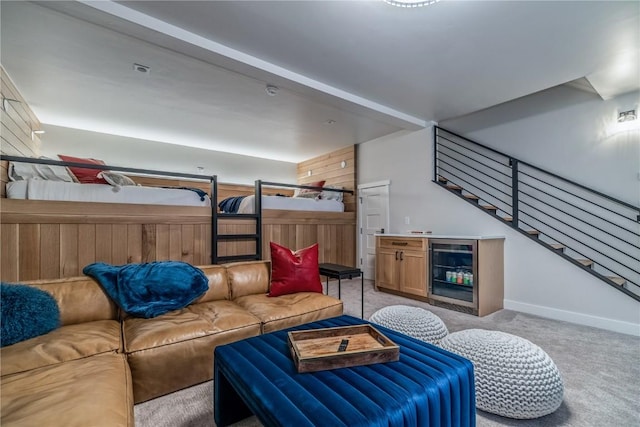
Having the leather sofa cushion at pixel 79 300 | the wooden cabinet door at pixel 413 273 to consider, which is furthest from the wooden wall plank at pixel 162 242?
the wooden cabinet door at pixel 413 273

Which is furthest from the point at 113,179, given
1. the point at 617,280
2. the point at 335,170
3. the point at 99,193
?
the point at 617,280

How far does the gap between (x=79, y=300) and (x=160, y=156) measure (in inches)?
163

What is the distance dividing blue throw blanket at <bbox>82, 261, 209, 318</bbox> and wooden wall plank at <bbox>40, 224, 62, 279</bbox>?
1.18 metres

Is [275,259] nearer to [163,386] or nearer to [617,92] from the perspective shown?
[163,386]

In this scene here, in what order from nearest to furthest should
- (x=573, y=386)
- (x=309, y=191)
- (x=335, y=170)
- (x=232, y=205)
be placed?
1. (x=573, y=386)
2. (x=232, y=205)
3. (x=309, y=191)
4. (x=335, y=170)

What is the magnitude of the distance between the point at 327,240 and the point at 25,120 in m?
4.64

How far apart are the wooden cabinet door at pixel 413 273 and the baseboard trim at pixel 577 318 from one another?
3.51ft

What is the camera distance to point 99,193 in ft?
10.4

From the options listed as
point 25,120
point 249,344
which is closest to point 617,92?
point 249,344

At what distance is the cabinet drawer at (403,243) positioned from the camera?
398 cm

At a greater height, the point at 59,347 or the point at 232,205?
the point at 232,205

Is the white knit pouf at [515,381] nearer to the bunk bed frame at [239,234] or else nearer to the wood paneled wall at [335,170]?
the bunk bed frame at [239,234]

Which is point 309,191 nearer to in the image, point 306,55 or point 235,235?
point 235,235

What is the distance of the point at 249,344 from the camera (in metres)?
1.52
